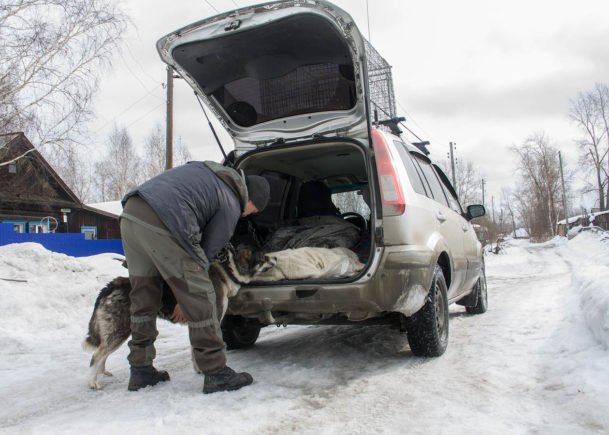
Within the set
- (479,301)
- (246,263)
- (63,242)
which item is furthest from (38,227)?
(246,263)

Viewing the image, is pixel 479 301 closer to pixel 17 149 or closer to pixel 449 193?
pixel 449 193

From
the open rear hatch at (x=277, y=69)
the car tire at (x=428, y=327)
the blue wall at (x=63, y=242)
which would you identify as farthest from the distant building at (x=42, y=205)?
the car tire at (x=428, y=327)

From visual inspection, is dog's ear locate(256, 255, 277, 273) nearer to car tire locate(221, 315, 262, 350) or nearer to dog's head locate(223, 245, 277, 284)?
dog's head locate(223, 245, 277, 284)

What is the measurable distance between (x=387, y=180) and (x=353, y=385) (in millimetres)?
1483

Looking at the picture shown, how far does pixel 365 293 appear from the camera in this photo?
3.08 meters

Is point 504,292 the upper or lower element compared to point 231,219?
lower

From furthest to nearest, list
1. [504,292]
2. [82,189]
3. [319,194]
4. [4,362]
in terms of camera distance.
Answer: [82,189] < [504,292] < [319,194] < [4,362]

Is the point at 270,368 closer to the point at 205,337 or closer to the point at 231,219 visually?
the point at 205,337

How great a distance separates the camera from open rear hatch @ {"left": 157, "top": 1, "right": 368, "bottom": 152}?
11.3 feet

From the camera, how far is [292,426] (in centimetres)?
240

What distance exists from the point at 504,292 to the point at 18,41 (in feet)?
42.5

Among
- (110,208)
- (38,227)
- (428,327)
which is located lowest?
(428,327)

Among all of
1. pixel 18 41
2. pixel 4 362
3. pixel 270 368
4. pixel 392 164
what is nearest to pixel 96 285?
pixel 4 362

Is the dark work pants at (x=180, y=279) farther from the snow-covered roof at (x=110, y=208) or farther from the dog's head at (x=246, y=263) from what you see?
the snow-covered roof at (x=110, y=208)
